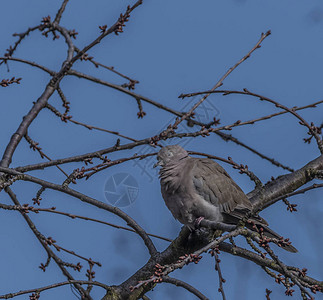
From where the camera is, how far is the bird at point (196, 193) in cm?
430

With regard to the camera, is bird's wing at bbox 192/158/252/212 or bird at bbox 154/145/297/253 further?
bird's wing at bbox 192/158/252/212

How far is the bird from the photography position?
4.30 metres

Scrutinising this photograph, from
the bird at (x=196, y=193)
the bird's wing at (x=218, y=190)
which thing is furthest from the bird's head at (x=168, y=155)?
the bird's wing at (x=218, y=190)

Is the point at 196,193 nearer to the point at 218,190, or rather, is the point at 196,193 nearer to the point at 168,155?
the point at 218,190

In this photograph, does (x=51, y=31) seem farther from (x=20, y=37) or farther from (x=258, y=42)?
(x=258, y=42)

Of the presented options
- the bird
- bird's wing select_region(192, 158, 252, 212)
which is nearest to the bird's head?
the bird

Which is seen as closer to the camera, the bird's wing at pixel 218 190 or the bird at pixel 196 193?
the bird at pixel 196 193

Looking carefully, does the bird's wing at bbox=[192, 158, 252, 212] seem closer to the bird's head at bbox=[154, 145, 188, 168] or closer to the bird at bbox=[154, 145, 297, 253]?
the bird at bbox=[154, 145, 297, 253]

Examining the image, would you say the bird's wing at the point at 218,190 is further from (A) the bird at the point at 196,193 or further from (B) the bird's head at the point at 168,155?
(B) the bird's head at the point at 168,155

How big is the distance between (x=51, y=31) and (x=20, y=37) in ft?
0.94

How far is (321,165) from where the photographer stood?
13.8ft

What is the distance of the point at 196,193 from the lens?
14.3 feet

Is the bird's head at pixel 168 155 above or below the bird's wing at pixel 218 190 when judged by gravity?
above

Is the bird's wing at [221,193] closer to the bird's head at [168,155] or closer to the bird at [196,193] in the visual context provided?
the bird at [196,193]
